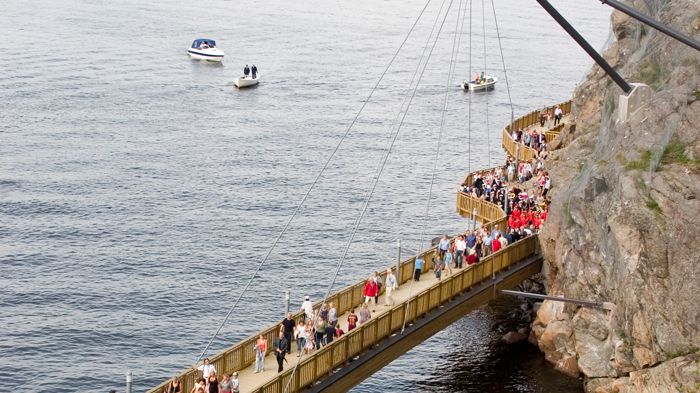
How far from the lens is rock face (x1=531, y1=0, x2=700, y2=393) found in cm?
4716

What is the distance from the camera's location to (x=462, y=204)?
71625mm

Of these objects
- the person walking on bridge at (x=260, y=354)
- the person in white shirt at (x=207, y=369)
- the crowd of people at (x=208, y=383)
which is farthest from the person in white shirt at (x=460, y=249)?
the person in white shirt at (x=207, y=369)

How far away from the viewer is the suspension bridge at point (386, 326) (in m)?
44.3

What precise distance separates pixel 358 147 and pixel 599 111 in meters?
44.7

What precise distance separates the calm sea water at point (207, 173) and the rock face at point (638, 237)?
3.65 m

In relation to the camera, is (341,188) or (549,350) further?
(341,188)

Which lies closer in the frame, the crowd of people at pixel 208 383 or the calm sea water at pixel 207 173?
the crowd of people at pixel 208 383

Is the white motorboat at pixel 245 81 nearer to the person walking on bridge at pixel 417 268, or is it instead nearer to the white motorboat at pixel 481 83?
the white motorboat at pixel 481 83

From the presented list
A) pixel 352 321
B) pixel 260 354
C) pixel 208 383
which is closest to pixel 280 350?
pixel 260 354

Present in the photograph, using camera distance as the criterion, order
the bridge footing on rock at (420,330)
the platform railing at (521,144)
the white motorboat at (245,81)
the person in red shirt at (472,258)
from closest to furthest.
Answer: the bridge footing on rock at (420,330) → the person in red shirt at (472,258) → the platform railing at (521,144) → the white motorboat at (245,81)

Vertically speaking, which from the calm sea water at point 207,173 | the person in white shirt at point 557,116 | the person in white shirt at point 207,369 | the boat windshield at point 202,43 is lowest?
the calm sea water at point 207,173

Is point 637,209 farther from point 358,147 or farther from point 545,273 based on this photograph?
point 358,147

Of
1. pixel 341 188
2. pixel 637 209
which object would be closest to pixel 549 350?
pixel 637 209

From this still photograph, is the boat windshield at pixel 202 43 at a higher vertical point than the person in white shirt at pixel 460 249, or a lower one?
higher
